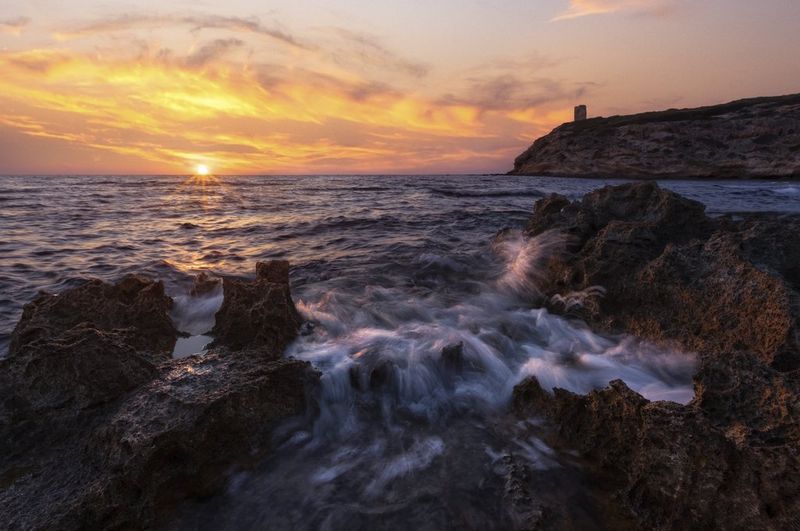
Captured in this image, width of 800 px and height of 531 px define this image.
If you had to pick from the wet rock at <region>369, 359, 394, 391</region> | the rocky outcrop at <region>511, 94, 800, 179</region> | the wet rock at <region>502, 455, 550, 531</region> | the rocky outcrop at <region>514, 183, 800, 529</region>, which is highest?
the rocky outcrop at <region>511, 94, 800, 179</region>

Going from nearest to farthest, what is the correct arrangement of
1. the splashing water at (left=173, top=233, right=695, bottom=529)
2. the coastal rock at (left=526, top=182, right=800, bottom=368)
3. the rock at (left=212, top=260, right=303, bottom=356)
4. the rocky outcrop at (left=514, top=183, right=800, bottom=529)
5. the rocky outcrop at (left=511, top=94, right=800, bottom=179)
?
the rocky outcrop at (left=514, top=183, right=800, bottom=529)
the splashing water at (left=173, top=233, right=695, bottom=529)
the coastal rock at (left=526, top=182, right=800, bottom=368)
the rock at (left=212, top=260, right=303, bottom=356)
the rocky outcrop at (left=511, top=94, right=800, bottom=179)

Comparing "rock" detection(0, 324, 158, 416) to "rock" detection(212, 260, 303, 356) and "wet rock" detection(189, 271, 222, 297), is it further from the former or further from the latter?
"wet rock" detection(189, 271, 222, 297)

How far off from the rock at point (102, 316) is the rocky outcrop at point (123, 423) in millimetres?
259

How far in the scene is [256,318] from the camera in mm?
4691

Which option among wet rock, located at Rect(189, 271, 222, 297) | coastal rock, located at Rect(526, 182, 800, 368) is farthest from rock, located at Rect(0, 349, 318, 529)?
coastal rock, located at Rect(526, 182, 800, 368)

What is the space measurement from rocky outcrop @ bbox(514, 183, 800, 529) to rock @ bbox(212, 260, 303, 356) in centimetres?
283

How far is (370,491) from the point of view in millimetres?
2900

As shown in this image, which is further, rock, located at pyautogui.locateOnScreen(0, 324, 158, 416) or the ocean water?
rock, located at pyautogui.locateOnScreen(0, 324, 158, 416)

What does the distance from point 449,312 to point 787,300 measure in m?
3.86

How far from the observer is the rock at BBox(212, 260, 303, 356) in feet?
15.1

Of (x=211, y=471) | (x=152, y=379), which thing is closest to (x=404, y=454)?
(x=211, y=471)

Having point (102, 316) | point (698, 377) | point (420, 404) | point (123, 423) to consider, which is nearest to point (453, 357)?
point (420, 404)

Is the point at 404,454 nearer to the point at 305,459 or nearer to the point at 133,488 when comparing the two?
the point at 305,459

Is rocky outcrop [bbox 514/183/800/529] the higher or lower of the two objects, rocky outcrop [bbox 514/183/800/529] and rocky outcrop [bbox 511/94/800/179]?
the lower
